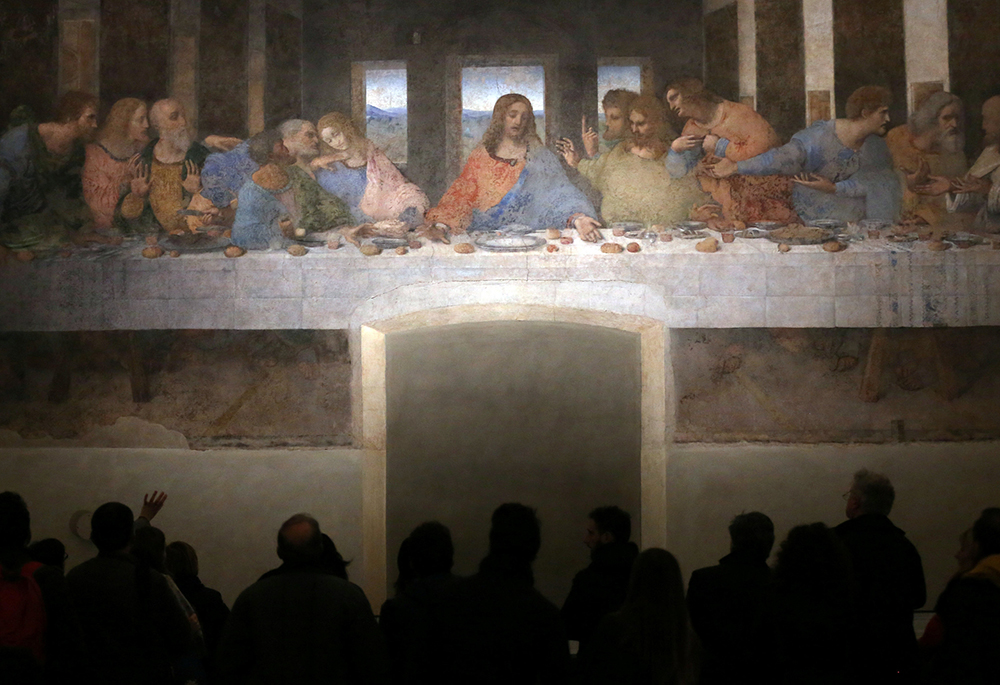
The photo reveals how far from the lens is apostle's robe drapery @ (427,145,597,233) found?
7512 mm

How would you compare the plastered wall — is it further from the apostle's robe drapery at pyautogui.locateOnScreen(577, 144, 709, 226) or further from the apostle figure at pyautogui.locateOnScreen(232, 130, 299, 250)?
the apostle's robe drapery at pyautogui.locateOnScreen(577, 144, 709, 226)

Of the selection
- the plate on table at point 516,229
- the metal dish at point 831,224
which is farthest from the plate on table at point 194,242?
the metal dish at point 831,224

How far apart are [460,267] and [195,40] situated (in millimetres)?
2547

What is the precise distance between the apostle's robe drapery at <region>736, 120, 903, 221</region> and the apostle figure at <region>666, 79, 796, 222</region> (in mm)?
78

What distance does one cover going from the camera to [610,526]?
15.3 ft

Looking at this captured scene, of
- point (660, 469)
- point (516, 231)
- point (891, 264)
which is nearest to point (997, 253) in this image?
point (891, 264)

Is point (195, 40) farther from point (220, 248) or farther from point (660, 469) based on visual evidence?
point (660, 469)

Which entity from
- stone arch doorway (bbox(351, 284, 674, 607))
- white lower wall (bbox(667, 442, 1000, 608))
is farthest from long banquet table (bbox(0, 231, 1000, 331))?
white lower wall (bbox(667, 442, 1000, 608))

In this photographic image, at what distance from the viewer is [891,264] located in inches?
289

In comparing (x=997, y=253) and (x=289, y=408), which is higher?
(x=997, y=253)

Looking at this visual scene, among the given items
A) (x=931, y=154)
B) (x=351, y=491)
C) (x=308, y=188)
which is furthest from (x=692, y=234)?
(x=351, y=491)

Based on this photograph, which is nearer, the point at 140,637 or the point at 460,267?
the point at 140,637

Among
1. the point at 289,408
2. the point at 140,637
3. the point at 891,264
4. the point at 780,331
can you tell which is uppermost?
the point at 891,264

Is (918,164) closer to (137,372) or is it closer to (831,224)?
(831,224)
